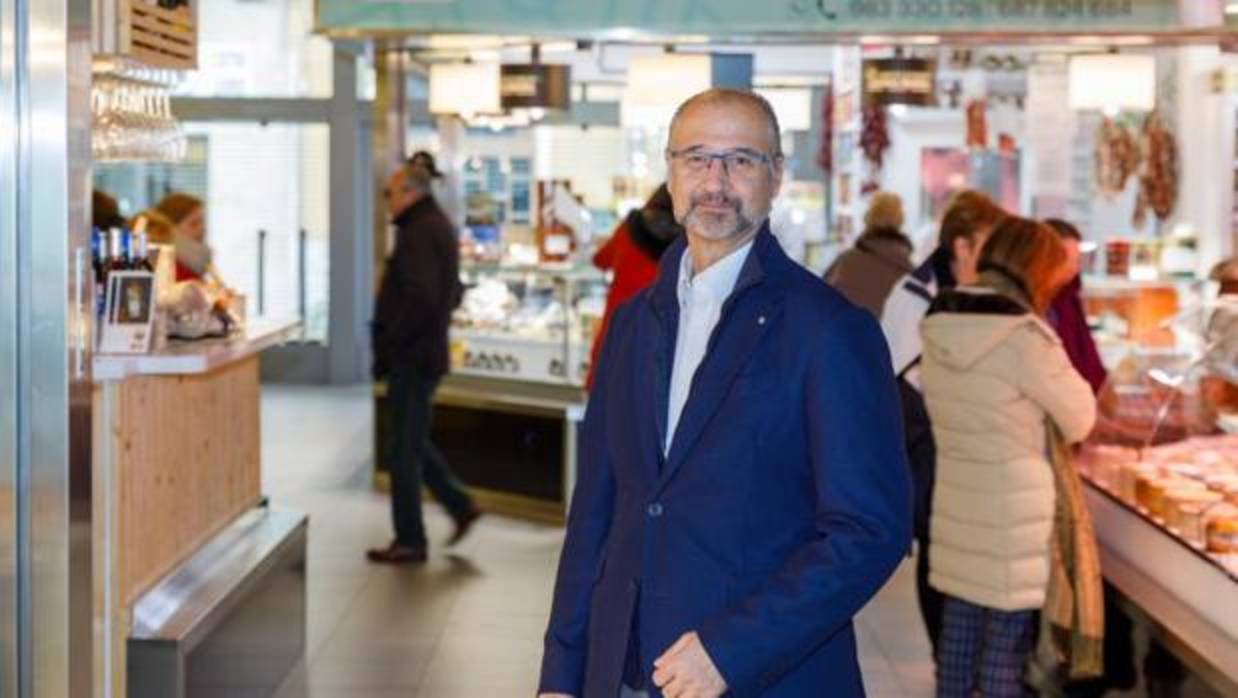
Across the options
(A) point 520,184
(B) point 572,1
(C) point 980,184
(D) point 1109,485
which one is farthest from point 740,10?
(C) point 980,184

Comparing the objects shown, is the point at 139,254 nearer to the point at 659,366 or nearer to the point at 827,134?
the point at 659,366

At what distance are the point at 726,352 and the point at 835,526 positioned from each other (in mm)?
320

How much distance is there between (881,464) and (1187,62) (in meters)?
10.00

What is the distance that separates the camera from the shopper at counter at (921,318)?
718 cm

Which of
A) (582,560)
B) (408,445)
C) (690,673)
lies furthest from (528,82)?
(690,673)

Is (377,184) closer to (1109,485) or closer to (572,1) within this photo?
(572,1)

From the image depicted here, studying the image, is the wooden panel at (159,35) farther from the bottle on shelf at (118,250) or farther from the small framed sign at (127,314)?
the small framed sign at (127,314)

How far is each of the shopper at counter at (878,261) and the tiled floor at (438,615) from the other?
4.24ft

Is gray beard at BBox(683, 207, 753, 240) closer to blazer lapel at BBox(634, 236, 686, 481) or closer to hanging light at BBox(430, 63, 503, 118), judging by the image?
blazer lapel at BBox(634, 236, 686, 481)

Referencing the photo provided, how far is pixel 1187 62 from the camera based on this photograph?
12.8 meters

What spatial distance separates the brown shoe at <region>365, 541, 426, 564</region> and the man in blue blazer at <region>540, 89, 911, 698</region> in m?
6.52

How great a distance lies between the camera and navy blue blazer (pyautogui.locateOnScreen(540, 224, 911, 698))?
3.27 meters

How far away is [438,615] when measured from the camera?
28.8 feet

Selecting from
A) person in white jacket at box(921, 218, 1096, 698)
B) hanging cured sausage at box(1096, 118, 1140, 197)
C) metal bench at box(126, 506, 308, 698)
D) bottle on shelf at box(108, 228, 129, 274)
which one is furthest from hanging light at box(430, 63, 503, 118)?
bottle on shelf at box(108, 228, 129, 274)
